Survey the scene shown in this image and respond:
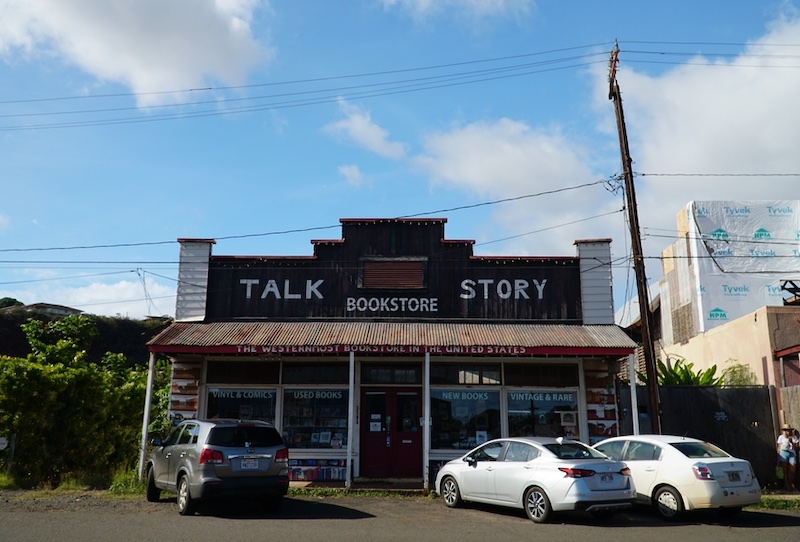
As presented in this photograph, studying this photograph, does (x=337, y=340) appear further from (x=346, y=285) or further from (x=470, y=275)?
(x=470, y=275)

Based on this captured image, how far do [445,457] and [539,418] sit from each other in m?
2.50

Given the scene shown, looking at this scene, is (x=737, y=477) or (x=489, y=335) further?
(x=489, y=335)

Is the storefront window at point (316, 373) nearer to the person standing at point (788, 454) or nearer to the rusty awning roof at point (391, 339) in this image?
the rusty awning roof at point (391, 339)

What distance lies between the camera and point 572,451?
11398 millimetres

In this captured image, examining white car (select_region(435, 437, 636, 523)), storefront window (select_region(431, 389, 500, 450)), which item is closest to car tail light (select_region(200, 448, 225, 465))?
white car (select_region(435, 437, 636, 523))

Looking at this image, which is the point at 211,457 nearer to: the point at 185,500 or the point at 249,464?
the point at 249,464

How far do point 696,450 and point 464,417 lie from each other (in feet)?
19.8

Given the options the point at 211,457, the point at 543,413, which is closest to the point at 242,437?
the point at 211,457

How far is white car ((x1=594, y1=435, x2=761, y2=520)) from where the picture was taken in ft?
36.7

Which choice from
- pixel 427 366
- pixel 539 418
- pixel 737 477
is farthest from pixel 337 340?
pixel 737 477

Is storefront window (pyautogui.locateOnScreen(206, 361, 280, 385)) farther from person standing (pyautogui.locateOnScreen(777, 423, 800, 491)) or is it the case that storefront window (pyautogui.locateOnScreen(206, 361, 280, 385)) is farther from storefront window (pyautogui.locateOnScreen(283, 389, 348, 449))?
person standing (pyautogui.locateOnScreen(777, 423, 800, 491))

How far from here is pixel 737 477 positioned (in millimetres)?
11391

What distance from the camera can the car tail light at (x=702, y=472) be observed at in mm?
11188

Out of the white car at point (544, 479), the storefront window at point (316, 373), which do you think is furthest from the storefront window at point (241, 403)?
the white car at point (544, 479)
